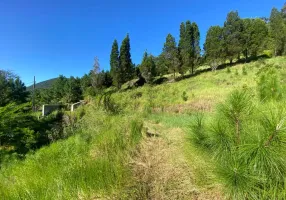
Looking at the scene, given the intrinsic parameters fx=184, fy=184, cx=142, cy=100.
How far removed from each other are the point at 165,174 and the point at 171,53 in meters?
27.1

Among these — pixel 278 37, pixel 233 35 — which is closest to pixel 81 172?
pixel 233 35

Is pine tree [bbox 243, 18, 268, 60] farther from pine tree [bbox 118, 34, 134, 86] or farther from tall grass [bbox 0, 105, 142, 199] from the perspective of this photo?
tall grass [bbox 0, 105, 142, 199]

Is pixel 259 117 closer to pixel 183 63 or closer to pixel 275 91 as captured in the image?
pixel 275 91

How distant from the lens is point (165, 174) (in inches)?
102

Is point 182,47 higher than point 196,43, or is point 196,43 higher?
point 196,43

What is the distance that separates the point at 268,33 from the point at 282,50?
4.13 meters

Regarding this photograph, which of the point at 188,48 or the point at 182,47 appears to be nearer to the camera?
the point at 188,48

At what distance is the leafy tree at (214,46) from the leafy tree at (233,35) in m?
0.86

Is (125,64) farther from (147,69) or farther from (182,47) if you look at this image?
(182,47)

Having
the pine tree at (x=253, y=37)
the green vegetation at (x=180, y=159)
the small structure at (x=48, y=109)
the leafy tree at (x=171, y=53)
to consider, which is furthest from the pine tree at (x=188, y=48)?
the green vegetation at (x=180, y=159)

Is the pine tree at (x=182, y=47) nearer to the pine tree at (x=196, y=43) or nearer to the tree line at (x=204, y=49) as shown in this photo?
the tree line at (x=204, y=49)

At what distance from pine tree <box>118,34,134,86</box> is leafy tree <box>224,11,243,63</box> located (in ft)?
48.7

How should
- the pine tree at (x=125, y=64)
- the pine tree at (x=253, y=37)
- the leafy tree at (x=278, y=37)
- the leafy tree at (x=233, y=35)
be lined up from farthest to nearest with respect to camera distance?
1. the pine tree at (x=125, y=64)
2. the pine tree at (x=253, y=37)
3. the leafy tree at (x=233, y=35)
4. the leafy tree at (x=278, y=37)

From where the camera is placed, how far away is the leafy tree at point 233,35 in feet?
82.3
